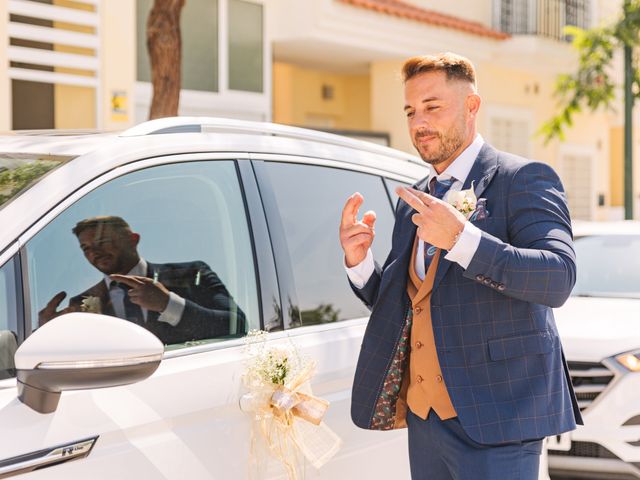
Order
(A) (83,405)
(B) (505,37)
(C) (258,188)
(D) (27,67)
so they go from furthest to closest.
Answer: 1. (B) (505,37)
2. (D) (27,67)
3. (C) (258,188)
4. (A) (83,405)

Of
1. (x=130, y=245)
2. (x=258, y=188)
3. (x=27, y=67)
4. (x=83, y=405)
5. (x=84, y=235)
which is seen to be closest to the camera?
(x=83, y=405)

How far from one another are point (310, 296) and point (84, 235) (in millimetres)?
825

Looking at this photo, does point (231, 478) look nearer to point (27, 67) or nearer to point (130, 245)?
point (130, 245)

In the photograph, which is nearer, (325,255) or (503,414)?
(503,414)

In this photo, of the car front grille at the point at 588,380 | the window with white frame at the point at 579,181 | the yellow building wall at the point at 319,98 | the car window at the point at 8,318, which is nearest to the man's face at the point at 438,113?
the car window at the point at 8,318

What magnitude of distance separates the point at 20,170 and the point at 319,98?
14116 millimetres

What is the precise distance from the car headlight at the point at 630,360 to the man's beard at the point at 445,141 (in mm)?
2838

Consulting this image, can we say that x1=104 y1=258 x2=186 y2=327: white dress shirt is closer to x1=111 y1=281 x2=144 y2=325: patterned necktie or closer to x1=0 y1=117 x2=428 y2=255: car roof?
x1=111 y1=281 x2=144 y2=325: patterned necktie

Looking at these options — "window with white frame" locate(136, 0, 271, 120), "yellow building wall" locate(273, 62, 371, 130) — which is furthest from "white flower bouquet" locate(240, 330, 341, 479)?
"yellow building wall" locate(273, 62, 371, 130)

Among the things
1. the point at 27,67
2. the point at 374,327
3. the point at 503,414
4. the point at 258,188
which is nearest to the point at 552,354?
the point at 503,414

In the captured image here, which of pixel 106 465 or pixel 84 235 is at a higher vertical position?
pixel 84 235

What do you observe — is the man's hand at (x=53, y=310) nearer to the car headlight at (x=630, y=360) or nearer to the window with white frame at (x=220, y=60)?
the car headlight at (x=630, y=360)

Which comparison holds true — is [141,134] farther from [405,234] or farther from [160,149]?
[405,234]

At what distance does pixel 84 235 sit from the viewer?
2514mm
